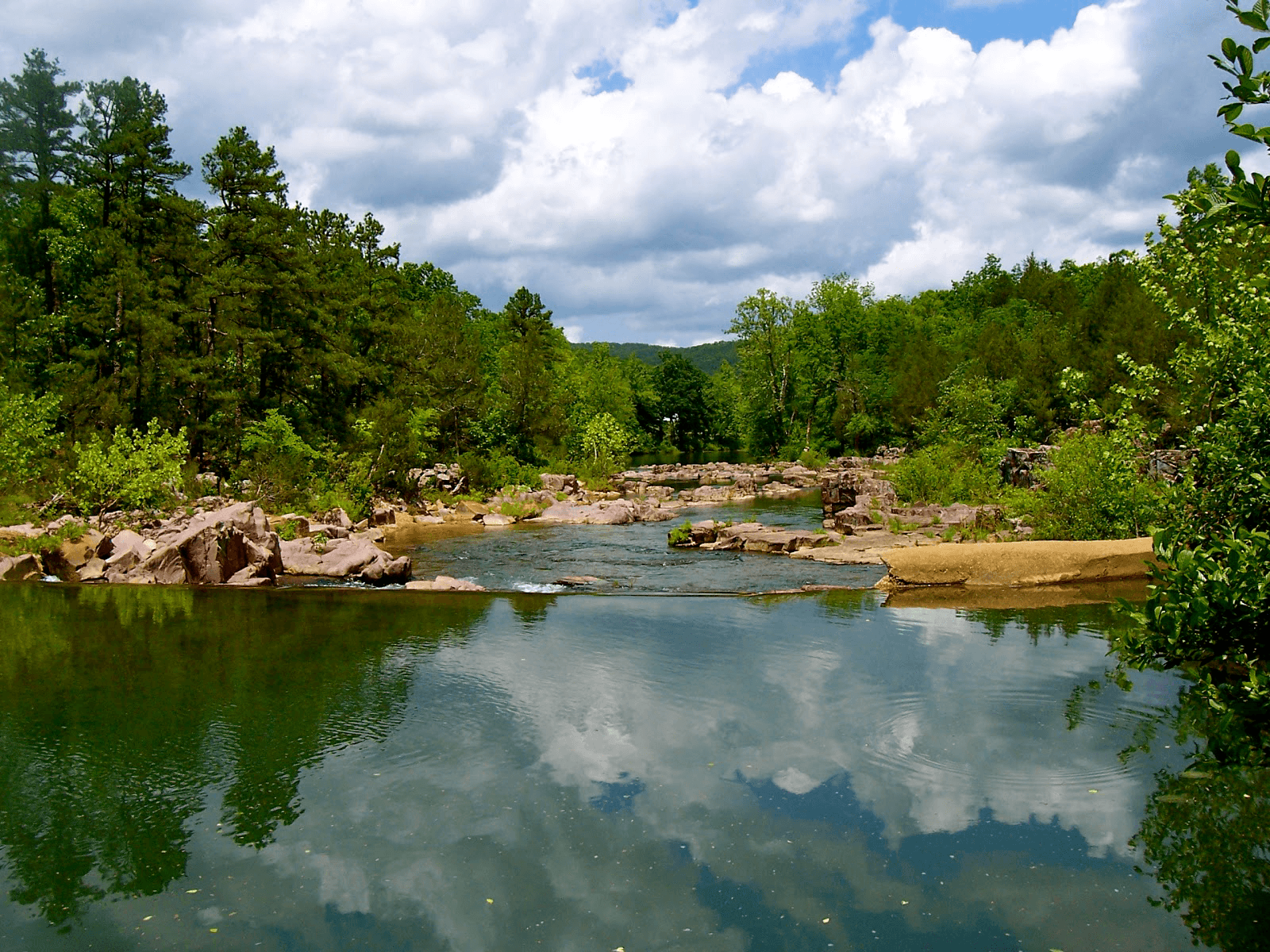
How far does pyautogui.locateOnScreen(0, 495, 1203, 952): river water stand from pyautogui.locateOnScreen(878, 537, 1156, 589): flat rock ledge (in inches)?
105

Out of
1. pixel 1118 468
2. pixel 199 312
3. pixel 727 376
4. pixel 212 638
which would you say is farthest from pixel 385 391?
pixel 727 376

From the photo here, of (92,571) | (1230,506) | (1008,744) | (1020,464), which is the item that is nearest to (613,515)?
(1020,464)

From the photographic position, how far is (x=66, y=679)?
1038 cm

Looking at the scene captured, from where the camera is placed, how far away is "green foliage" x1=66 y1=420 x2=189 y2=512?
20734 mm

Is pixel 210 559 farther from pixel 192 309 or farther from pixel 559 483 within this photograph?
pixel 559 483

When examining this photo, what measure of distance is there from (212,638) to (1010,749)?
1047 centimetres

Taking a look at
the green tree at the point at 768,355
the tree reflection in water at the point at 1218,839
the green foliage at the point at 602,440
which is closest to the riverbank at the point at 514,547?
the tree reflection in water at the point at 1218,839

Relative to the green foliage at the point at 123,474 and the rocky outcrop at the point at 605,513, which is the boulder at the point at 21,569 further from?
the rocky outcrop at the point at 605,513

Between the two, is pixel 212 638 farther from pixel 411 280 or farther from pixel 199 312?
pixel 411 280

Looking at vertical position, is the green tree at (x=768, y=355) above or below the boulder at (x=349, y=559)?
above

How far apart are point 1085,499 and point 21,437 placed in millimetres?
24303

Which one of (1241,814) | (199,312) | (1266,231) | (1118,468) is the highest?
(199,312)

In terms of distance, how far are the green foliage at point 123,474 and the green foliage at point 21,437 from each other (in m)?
1.05

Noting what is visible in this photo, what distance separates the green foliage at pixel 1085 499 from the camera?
1542cm
